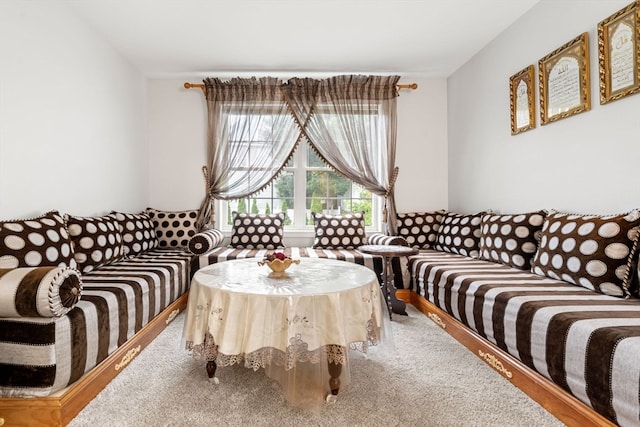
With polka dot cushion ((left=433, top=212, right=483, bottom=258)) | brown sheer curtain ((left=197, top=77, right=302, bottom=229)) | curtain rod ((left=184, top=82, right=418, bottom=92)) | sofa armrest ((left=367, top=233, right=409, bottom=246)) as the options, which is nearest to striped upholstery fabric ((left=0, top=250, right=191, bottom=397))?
brown sheer curtain ((left=197, top=77, right=302, bottom=229))

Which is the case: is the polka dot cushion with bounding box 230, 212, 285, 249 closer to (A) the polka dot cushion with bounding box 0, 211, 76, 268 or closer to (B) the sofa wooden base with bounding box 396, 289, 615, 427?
(A) the polka dot cushion with bounding box 0, 211, 76, 268

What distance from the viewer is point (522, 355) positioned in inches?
71.2

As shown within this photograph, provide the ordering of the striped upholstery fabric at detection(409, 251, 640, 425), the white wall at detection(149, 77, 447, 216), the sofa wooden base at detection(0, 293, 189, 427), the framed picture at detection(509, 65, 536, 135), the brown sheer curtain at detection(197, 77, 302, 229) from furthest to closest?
1. the white wall at detection(149, 77, 447, 216)
2. the brown sheer curtain at detection(197, 77, 302, 229)
3. the framed picture at detection(509, 65, 536, 135)
4. the sofa wooden base at detection(0, 293, 189, 427)
5. the striped upholstery fabric at detection(409, 251, 640, 425)

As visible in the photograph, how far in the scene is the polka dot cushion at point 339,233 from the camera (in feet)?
12.8

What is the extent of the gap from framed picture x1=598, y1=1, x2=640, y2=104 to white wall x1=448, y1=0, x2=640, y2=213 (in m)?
0.07

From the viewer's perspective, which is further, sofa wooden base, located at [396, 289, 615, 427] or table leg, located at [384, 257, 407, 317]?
table leg, located at [384, 257, 407, 317]

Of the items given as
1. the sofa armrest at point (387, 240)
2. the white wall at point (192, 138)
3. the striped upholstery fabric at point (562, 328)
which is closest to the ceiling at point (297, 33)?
the white wall at point (192, 138)

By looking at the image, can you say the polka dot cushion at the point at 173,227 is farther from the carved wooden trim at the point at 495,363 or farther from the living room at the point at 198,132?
the carved wooden trim at the point at 495,363

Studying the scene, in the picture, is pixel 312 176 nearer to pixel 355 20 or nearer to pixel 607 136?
pixel 355 20

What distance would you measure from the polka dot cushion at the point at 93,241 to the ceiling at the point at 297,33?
5.72 feet

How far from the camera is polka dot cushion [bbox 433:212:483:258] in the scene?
333 cm

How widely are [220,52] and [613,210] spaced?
364cm

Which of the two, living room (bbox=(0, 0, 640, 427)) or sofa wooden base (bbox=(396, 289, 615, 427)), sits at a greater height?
living room (bbox=(0, 0, 640, 427))

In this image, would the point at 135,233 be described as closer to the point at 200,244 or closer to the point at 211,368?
the point at 200,244
